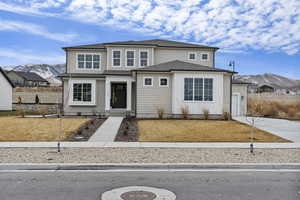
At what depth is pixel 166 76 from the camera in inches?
842

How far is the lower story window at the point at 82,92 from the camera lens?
78.0 feet

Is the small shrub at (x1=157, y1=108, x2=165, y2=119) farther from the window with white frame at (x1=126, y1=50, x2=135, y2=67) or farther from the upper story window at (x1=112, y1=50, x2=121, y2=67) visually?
the upper story window at (x1=112, y1=50, x2=121, y2=67)

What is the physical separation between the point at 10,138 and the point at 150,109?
36.3ft

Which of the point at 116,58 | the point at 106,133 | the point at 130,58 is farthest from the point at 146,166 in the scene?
the point at 116,58

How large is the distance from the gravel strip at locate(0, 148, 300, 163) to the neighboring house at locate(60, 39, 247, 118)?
9.02 metres

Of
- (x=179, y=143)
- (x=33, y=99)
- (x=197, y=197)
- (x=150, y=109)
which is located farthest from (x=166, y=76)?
(x=33, y=99)

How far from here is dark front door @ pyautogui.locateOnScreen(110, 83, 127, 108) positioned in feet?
83.9

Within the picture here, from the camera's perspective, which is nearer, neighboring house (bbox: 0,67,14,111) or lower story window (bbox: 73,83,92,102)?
lower story window (bbox: 73,83,92,102)

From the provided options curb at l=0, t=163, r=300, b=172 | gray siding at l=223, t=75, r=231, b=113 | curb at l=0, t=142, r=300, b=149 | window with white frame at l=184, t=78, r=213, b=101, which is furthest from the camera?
gray siding at l=223, t=75, r=231, b=113

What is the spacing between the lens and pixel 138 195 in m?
5.43

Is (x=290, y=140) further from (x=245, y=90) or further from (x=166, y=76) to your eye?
(x=245, y=90)

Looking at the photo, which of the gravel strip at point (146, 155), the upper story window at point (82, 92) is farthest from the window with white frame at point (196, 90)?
the gravel strip at point (146, 155)

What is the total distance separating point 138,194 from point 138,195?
6 centimetres

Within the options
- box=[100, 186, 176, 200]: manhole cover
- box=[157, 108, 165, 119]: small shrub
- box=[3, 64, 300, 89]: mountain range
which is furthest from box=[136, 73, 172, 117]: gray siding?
box=[3, 64, 300, 89]: mountain range
